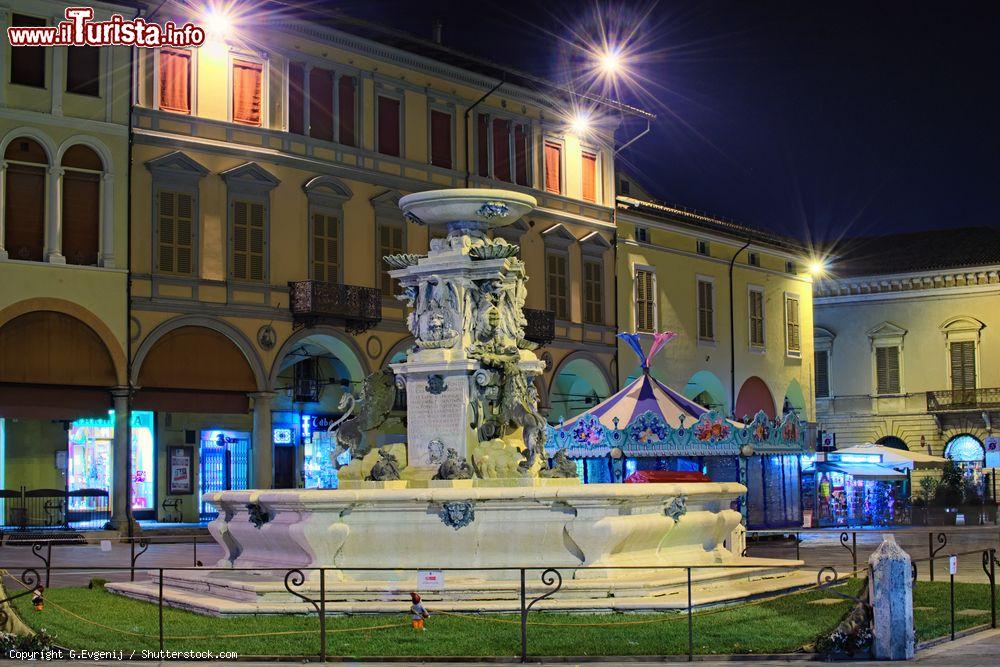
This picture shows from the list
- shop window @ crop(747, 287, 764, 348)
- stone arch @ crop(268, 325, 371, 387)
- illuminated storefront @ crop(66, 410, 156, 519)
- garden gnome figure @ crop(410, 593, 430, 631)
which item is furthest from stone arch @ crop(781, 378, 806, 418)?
garden gnome figure @ crop(410, 593, 430, 631)

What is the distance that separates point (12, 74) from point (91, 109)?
185 centimetres

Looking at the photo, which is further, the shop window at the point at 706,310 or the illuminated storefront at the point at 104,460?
the shop window at the point at 706,310

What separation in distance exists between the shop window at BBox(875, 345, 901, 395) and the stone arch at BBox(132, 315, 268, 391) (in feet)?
118

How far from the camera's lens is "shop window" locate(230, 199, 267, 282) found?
36156mm

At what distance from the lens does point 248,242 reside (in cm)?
3644

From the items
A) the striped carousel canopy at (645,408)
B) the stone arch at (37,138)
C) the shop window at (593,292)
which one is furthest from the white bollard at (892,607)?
the shop window at (593,292)

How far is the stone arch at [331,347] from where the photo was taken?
36.9m

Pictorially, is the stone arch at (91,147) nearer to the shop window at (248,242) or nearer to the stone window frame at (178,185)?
the stone window frame at (178,185)

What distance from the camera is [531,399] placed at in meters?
19.3

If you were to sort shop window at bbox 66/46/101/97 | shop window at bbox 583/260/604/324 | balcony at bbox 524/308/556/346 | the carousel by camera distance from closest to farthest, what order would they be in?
shop window at bbox 66/46/101/97
the carousel
balcony at bbox 524/308/556/346
shop window at bbox 583/260/604/324

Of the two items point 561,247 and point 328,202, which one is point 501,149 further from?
point 328,202

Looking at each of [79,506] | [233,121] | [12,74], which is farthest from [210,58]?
[79,506]

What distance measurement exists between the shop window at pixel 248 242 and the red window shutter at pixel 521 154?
996 centimetres

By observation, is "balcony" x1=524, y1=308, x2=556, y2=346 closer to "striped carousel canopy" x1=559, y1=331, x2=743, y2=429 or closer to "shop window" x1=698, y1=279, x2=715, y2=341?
"striped carousel canopy" x1=559, y1=331, x2=743, y2=429
